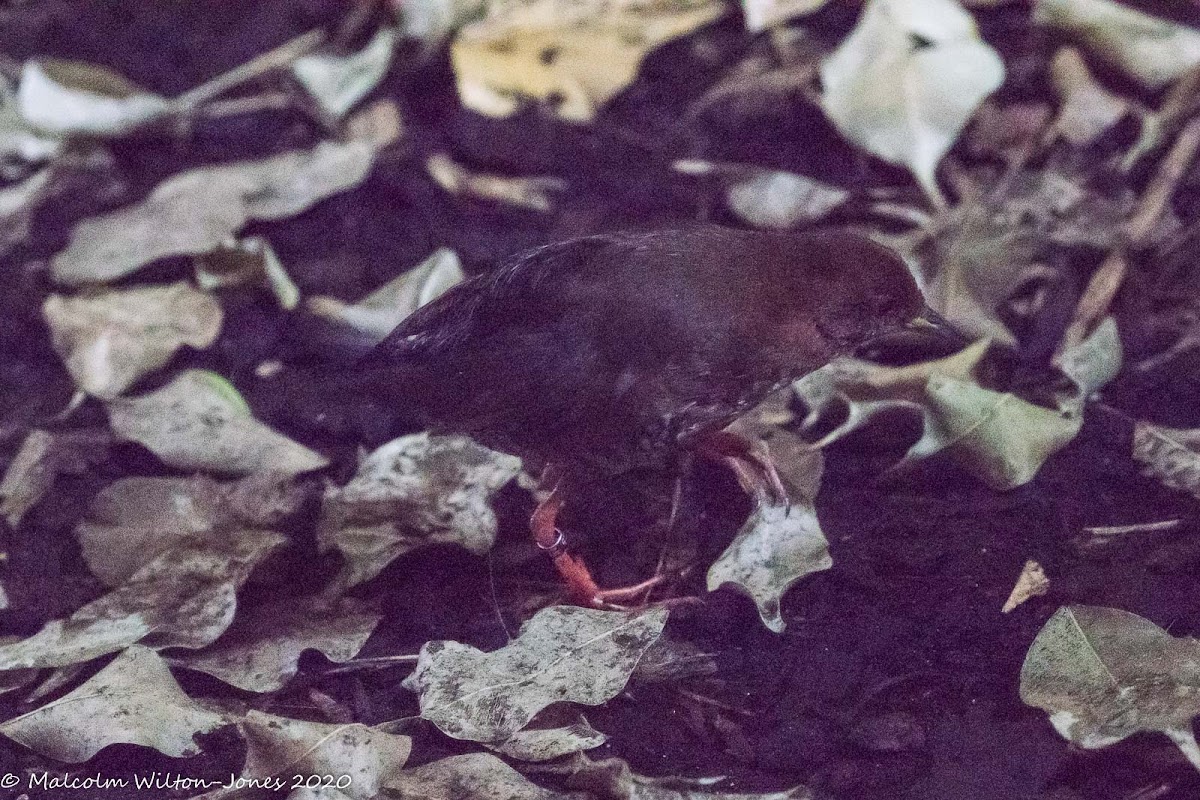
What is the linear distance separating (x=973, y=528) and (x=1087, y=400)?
0.55 metres

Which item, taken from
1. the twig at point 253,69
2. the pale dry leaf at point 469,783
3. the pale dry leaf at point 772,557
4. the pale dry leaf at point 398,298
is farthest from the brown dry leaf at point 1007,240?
the twig at point 253,69

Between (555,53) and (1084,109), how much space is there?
1753 millimetres

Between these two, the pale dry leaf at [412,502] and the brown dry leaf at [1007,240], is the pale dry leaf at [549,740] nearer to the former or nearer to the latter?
the pale dry leaf at [412,502]

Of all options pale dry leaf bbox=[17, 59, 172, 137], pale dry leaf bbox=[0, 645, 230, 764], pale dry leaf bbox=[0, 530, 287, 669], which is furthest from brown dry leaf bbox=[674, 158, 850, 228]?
pale dry leaf bbox=[0, 645, 230, 764]

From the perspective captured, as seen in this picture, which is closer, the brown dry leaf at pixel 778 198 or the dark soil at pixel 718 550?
the dark soil at pixel 718 550

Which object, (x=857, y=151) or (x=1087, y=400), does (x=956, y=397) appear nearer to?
(x=1087, y=400)

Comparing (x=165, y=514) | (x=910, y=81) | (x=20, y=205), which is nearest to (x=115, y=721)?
(x=165, y=514)

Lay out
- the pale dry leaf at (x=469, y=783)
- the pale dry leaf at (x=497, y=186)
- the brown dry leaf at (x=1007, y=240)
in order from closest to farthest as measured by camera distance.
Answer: the pale dry leaf at (x=469, y=783)
the brown dry leaf at (x=1007, y=240)
the pale dry leaf at (x=497, y=186)

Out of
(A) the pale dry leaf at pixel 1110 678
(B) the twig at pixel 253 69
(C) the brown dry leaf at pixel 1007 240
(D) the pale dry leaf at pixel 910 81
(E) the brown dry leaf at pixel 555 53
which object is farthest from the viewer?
(B) the twig at pixel 253 69

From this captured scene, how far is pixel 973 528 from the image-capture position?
9.96 ft

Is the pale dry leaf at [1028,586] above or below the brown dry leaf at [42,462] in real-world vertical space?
below

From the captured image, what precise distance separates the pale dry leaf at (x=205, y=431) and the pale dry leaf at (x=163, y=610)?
0.32m

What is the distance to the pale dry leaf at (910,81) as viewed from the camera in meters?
3.97

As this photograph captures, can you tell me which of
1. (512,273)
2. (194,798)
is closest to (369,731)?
(194,798)
